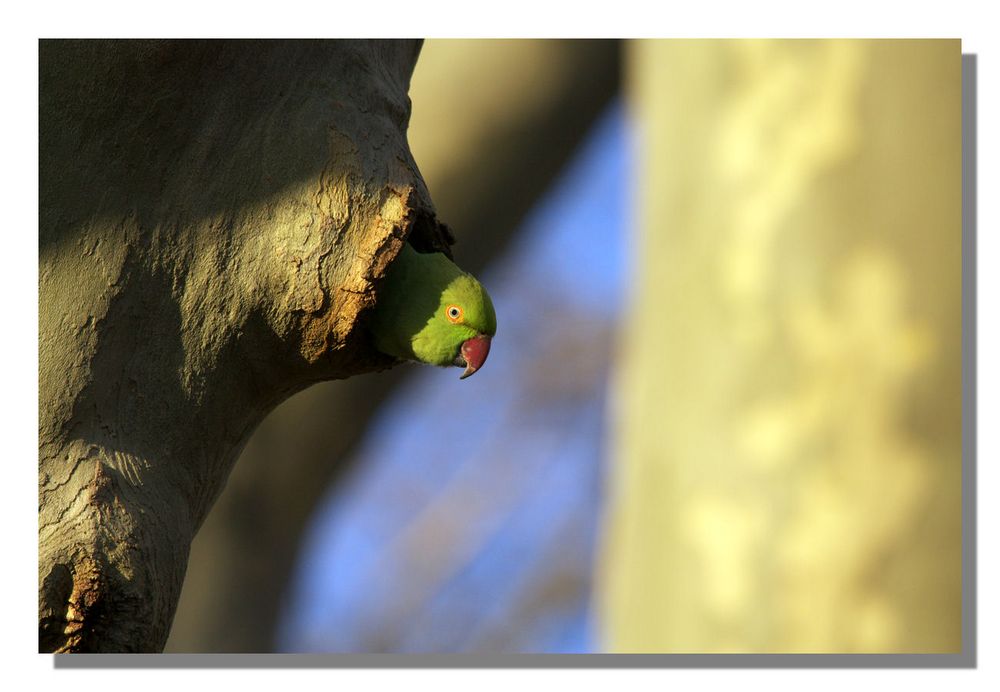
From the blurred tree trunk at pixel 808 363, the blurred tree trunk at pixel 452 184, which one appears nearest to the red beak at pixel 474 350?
the blurred tree trunk at pixel 808 363

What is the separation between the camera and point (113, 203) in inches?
40.3

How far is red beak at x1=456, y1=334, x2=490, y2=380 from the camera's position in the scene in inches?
43.8

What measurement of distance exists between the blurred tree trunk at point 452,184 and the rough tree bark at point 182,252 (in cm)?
143

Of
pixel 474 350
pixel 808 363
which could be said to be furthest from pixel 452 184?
pixel 474 350

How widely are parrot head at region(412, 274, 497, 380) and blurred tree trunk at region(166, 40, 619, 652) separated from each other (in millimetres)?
1417

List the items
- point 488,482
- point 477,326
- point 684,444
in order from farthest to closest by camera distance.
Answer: point 488,482
point 684,444
point 477,326

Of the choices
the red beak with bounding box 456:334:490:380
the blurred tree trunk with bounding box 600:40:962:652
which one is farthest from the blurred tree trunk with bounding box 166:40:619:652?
the red beak with bounding box 456:334:490:380

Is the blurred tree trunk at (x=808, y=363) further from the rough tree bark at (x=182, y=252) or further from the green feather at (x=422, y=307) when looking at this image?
the rough tree bark at (x=182, y=252)

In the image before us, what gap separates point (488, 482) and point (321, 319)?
4.38 meters

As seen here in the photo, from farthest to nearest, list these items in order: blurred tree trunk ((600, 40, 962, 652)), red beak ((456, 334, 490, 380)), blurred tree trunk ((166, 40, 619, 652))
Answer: blurred tree trunk ((166, 40, 619, 652)), blurred tree trunk ((600, 40, 962, 652)), red beak ((456, 334, 490, 380))

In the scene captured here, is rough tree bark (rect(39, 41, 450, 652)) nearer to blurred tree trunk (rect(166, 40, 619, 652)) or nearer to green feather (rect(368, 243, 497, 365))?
green feather (rect(368, 243, 497, 365))

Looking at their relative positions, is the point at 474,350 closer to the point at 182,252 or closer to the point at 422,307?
the point at 422,307
